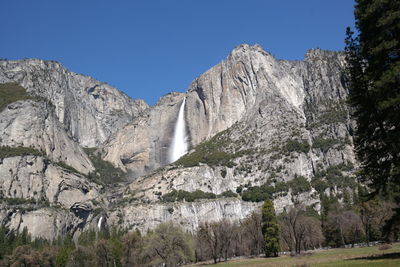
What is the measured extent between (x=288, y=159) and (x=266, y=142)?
A: 63.6 feet

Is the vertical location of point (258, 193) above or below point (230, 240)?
above

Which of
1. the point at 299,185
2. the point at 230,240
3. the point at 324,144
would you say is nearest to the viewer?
the point at 230,240

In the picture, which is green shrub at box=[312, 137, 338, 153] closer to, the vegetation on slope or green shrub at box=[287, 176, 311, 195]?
green shrub at box=[287, 176, 311, 195]

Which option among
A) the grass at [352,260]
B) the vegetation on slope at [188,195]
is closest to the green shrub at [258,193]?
the vegetation on slope at [188,195]

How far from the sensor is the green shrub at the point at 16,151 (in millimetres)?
187250

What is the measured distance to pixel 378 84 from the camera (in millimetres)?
22500

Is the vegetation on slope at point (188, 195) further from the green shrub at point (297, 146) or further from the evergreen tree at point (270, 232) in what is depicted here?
the evergreen tree at point (270, 232)

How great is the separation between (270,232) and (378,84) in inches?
2484

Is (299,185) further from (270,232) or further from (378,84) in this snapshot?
(378,84)

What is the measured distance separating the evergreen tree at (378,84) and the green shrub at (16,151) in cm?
18850

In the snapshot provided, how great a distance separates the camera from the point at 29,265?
108 metres

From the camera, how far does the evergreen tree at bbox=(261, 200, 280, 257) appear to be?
77.5m

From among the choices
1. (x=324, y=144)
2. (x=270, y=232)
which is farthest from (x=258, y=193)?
(x=270, y=232)

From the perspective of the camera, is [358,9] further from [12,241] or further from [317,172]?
[317,172]
